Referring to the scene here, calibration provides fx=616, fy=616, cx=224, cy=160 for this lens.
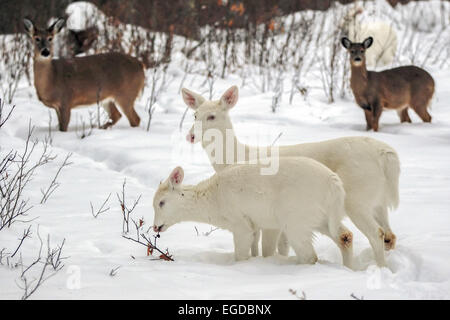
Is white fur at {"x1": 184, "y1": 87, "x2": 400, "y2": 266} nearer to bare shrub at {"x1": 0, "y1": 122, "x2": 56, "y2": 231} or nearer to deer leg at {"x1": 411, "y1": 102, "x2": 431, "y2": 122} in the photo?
bare shrub at {"x1": 0, "y1": 122, "x2": 56, "y2": 231}

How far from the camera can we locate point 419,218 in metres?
4.51

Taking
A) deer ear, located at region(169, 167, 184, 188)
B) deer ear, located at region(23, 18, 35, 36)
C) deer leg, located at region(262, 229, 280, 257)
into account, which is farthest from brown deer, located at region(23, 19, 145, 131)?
deer leg, located at region(262, 229, 280, 257)

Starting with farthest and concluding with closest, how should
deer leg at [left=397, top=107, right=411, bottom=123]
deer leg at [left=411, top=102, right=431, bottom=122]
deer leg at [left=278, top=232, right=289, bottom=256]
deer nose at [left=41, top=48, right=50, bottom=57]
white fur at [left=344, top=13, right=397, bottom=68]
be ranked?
white fur at [left=344, top=13, right=397, bottom=68]
deer leg at [left=397, top=107, right=411, bottom=123]
deer leg at [left=411, top=102, right=431, bottom=122]
deer nose at [left=41, top=48, right=50, bottom=57]
deer leg at [left=278, top=232, right=289, bottom=256]

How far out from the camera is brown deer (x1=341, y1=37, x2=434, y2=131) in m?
8.09

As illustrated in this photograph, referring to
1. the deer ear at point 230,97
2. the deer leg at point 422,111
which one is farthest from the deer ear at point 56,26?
the deer leg at point 422,111

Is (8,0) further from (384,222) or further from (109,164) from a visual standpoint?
(384,222)

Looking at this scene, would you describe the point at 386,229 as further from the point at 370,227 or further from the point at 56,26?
the point at 56,26

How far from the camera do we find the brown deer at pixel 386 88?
26.6 feet

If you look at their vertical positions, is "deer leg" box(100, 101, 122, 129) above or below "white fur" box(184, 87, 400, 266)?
below

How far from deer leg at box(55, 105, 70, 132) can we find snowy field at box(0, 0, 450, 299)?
0.11 meters

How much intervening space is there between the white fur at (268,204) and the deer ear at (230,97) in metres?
0.71

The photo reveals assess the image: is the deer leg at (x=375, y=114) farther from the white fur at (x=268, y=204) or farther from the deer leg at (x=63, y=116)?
the white fur at (x=268, y=204)

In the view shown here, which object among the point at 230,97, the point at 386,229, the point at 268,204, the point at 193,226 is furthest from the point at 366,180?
the point at 193,226
